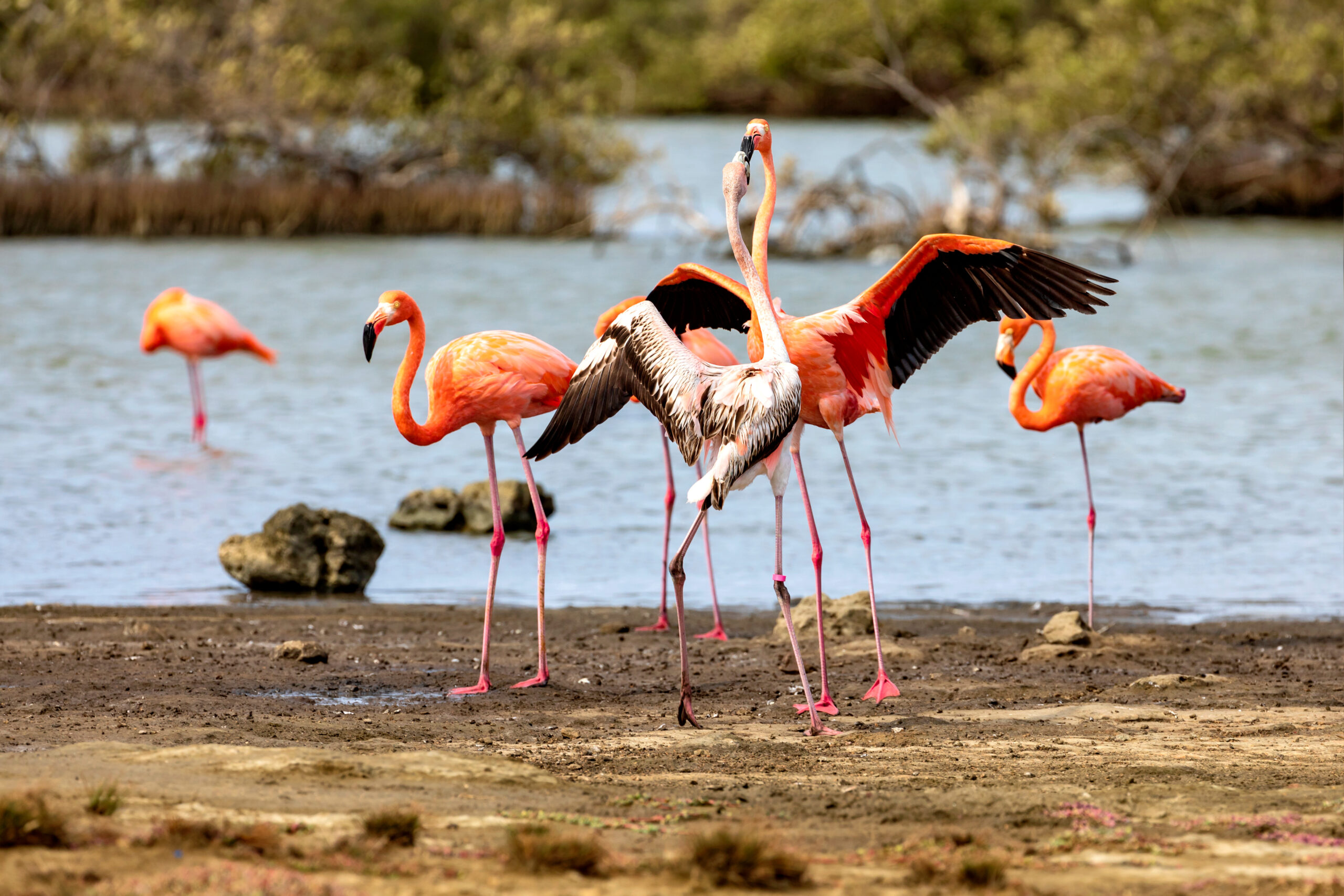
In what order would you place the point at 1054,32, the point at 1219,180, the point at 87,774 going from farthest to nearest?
1. the point at 1054,32
2. the point at 1219,180
3. the point at 87,774

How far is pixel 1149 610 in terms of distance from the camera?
929 cm

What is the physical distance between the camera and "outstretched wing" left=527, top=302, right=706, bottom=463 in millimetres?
6051

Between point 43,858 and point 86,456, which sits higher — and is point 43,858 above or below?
below

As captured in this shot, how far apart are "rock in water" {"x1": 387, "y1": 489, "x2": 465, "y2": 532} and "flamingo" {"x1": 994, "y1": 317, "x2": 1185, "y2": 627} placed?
3862 millimetres

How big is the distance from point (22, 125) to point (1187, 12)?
80.4 ft

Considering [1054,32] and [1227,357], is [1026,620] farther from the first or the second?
[1054,32]

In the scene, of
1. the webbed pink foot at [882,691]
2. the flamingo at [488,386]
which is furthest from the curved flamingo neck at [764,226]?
the webbed pink foot at [882,691]

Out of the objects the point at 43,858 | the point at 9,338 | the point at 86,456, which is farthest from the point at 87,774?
the point at 9,338

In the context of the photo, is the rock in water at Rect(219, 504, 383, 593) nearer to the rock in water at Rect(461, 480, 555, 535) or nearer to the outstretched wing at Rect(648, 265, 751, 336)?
the rock in water at Rect(461, 480, 555, 535)

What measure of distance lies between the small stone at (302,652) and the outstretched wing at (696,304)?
2.23 meters

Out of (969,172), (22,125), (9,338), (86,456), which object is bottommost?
(86,456)

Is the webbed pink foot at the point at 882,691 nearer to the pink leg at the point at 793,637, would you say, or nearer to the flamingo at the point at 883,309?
the flamingo at the point at 883,309

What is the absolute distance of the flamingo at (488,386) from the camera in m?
7.08

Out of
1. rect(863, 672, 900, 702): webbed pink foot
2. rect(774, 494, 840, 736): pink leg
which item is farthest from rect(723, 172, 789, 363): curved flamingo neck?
rect(863, 672, 900, 702): webbed pink foot
